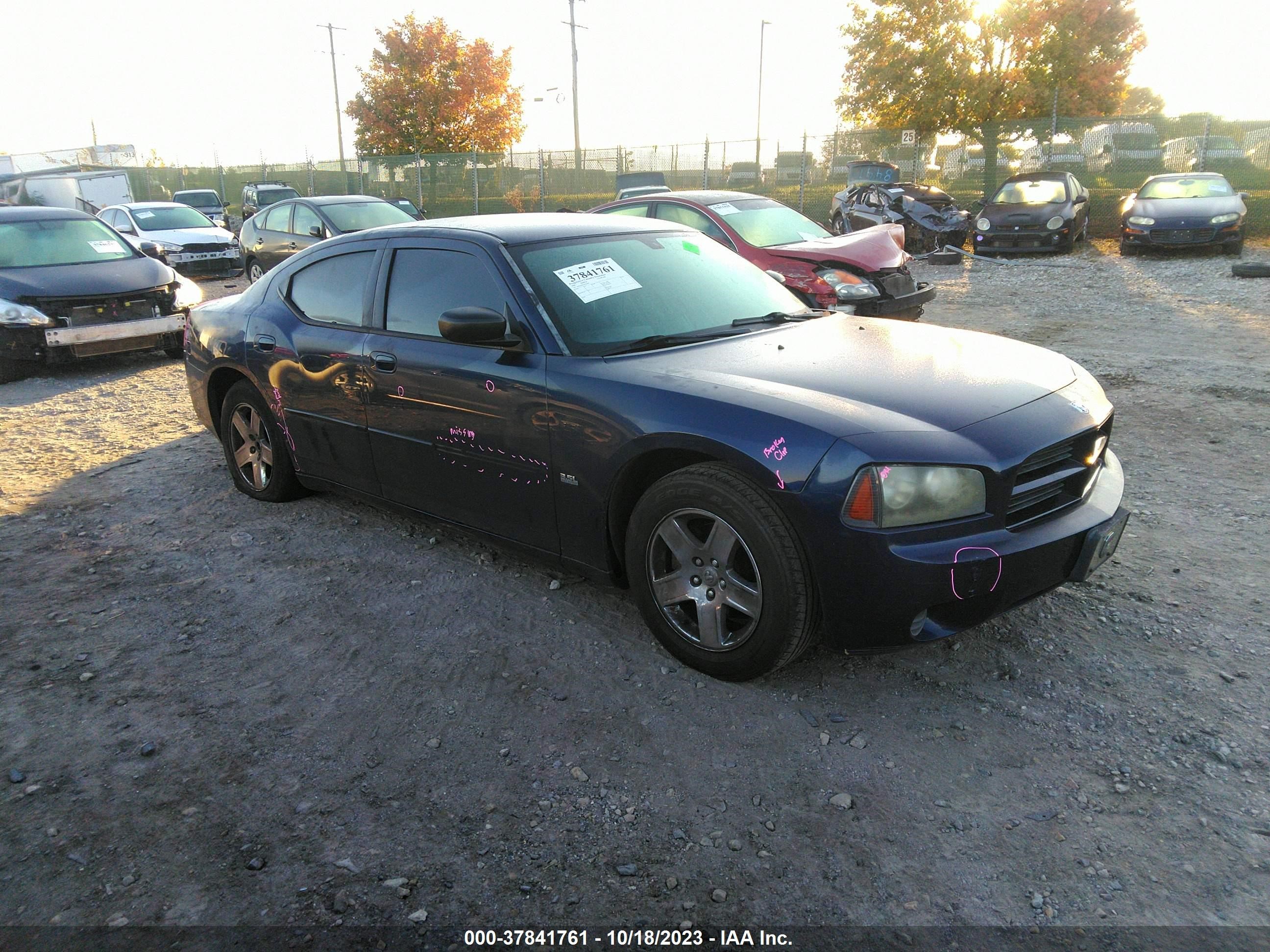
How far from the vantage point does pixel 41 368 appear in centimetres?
973

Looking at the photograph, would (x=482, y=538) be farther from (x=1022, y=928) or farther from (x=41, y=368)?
(x=41, y=368)

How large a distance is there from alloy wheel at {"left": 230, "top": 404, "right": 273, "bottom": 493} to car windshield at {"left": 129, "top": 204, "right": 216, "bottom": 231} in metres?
14.5

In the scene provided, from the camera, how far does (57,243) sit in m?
9.72

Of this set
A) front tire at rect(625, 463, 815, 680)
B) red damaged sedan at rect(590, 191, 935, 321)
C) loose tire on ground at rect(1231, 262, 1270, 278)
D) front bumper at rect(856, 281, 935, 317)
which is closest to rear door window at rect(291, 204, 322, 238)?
red damaged sedan at rect(590, 191, 935, 321)

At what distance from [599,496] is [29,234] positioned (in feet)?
30.4

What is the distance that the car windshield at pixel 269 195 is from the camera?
2402 cm

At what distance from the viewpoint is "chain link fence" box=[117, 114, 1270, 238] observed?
67.5 ft

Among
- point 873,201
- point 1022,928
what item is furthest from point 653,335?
point 873,201

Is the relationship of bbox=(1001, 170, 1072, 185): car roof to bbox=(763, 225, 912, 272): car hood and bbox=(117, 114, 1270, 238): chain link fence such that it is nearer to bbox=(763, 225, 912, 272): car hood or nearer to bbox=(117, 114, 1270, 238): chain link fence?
bbox=(117, 114, 1270, 238): chain link fence

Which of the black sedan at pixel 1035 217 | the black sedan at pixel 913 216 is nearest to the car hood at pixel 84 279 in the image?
the black sedan at pixel 913 216

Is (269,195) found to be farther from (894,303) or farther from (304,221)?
(894,303)

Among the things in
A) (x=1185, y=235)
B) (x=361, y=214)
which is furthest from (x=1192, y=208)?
(x=361, y=214)

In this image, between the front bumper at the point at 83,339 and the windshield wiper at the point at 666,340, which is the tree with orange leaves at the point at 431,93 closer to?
the front bumper at the point at 83,339

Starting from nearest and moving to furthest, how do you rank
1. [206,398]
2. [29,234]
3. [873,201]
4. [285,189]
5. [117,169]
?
[206,398] → [29,234] → [873,201] → [117,169] → [285,189]
